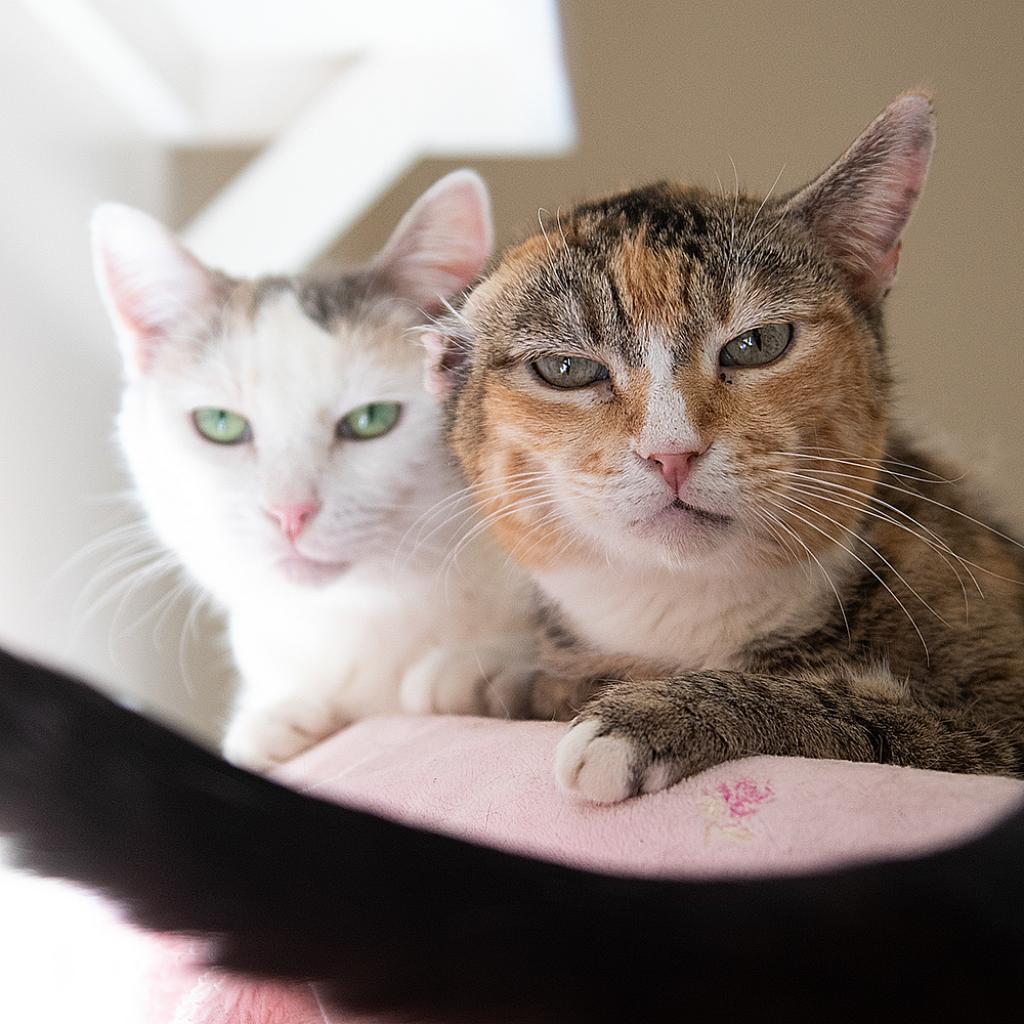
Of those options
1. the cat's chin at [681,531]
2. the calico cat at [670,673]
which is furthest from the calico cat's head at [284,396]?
the cat's chin at [681,531]

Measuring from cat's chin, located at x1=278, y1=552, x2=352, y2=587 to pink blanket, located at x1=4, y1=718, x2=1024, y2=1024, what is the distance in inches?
14.5

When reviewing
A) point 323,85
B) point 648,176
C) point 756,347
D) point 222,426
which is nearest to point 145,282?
point 222,426

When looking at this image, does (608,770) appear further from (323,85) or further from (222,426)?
(323,85)

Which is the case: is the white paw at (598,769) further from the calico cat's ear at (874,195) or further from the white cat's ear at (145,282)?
the white cat's ear at (145,282)

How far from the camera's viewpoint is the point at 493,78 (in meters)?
1.50

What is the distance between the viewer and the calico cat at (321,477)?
1.05 m

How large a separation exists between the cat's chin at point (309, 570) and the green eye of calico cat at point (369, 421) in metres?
0.14

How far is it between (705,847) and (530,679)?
0.49m

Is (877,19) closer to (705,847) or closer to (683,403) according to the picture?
(683,403)

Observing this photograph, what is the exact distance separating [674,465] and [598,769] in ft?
0.78

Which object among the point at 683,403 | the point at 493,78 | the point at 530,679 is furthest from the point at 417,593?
the point at 493,78

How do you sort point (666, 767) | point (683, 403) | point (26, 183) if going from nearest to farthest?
1. point (666, 767)
2. point (683, 403)
3. point (26, 183)

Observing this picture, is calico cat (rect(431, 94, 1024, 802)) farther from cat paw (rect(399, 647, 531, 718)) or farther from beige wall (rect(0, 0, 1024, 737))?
beige wall (rect(0, 0, 1024, 737))

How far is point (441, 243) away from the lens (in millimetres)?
1151
